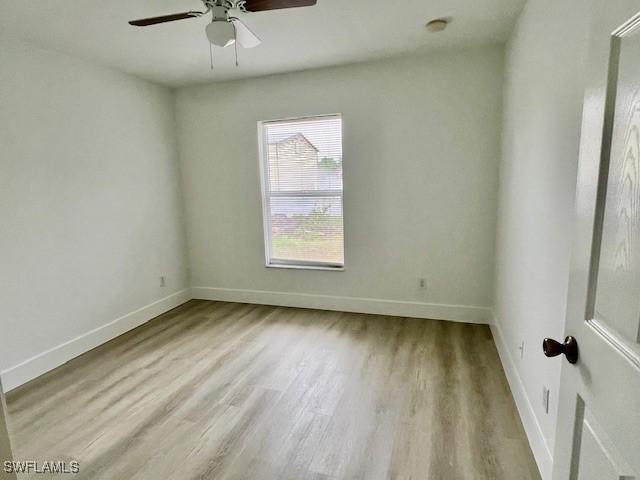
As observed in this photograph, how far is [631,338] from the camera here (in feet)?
2.13

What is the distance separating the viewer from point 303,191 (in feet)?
12.3

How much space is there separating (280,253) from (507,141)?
2546mm

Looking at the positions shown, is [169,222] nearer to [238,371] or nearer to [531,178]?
[238,371]

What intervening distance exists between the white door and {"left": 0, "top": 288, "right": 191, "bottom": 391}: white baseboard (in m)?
3.11

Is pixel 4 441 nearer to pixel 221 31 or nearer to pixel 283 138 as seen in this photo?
pixel 221 31

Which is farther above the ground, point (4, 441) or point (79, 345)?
point (4, 441)

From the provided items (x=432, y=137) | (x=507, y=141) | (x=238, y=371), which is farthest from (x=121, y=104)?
(x=507, y=141)

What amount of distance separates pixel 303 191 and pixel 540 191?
2.40 meters

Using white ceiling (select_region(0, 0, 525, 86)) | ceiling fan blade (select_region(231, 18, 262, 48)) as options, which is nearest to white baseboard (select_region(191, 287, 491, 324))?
white ceiling (select_region(0, 0, 525, 86))

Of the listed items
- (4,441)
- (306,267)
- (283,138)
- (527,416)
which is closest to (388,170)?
(283,138)

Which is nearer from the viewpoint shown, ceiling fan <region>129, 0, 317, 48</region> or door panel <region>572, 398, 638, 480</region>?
door panel <region>572, 398, 638, 480</region>

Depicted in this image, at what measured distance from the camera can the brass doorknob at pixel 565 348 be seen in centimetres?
86

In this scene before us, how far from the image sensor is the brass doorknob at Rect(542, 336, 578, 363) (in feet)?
2.83

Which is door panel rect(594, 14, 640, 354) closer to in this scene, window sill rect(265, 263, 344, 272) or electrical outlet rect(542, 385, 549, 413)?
electrical outlet rect(542, 385, 549, 413)
